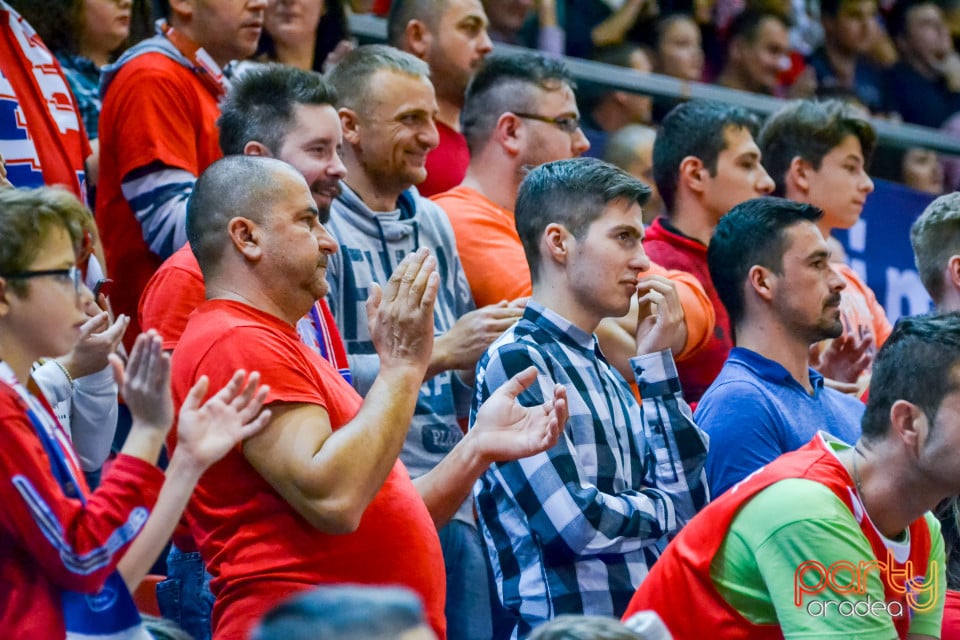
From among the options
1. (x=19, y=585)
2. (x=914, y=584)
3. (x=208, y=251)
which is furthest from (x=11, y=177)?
(x=914, y=584)

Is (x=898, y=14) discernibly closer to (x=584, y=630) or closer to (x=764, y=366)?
(x=764, y=366)

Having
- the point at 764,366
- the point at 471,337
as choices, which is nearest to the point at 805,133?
the point at 764,366

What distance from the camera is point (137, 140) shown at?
3.91 meters

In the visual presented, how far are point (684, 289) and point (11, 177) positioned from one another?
179 centimetres

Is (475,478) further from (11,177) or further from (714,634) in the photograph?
(11,177)

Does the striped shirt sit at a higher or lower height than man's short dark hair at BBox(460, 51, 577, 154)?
lower

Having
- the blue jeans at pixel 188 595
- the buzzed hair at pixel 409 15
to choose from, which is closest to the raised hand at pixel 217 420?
the blue jeans at pixel 188 595

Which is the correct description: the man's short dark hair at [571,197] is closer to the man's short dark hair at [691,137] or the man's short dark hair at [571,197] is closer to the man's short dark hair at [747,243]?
the man's short dark hair at [747,243]

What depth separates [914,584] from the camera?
2977 mm

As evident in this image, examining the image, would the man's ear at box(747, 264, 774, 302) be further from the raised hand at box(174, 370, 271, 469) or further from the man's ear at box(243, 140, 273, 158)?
the raised hand at box(174, 370, 271, 469)

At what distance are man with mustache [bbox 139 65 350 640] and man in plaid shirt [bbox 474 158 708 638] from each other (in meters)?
0.42

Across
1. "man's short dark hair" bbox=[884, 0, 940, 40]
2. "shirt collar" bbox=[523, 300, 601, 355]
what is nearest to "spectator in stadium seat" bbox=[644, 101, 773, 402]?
"shirt collar" bbox=[523, 300, 601, 355]

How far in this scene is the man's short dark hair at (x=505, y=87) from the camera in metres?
4.52

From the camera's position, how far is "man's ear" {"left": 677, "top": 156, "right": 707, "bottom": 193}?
470 centimetres
